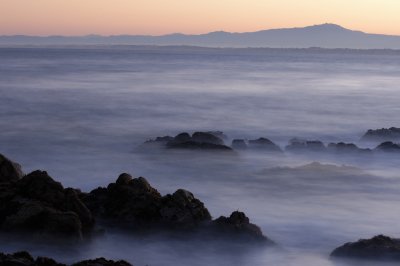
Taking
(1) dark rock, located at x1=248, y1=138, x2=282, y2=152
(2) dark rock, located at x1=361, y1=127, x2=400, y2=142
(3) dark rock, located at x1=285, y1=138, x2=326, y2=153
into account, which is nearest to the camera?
(1) dark rock, located at x1=248, y1=138, x2=282, y2=152

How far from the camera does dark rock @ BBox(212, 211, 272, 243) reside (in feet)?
37.0

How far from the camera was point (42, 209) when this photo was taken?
10453 millimetres

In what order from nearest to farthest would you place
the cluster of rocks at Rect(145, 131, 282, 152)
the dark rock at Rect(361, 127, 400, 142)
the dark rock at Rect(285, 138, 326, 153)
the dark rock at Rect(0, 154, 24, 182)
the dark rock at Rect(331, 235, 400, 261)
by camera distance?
the dark rock at Rect(331, 235, 400, 261) → the dark rock at Rect(0, 154, 24, 182) → the cluster of rocks at Rect(145, 131, 282, 152) → the dark rock at Rect(285, 138, 326, 153) → the dark rock at Rect(361, 127, 400, 142)

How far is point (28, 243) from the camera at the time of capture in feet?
34.1

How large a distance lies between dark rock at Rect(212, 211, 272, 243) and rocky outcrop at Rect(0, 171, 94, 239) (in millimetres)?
2126

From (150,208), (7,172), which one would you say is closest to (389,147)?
(150,208)

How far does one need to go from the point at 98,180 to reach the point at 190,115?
1797cm

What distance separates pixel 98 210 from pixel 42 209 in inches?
55.7

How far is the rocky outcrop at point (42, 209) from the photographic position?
1047 cm

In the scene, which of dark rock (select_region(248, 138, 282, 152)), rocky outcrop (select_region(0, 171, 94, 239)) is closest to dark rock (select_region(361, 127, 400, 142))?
dark rock (select_region(248, 138, 282, 152))

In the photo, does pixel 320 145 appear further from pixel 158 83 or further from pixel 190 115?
pixel 158 83

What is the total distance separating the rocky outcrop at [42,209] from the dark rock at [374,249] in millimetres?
4082

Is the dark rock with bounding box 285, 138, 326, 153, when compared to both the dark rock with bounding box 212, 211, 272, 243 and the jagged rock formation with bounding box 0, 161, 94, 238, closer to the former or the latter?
the dark rock with bounding box 212, 211, 272, 243

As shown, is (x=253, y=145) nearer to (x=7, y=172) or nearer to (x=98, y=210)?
(x=98, y=210)
